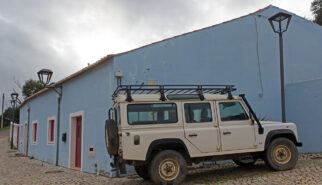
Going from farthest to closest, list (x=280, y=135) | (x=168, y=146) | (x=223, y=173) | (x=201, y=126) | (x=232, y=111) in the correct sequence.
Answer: (x=223, y=173), (x=280, y=135), (x=232, y=111), (x=201, y=126), (x=168, y=146)

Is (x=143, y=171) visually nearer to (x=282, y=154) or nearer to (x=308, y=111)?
(x=282, y=154)

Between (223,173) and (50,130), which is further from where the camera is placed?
(50,130)

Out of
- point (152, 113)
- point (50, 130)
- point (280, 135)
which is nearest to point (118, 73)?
point (152, 113)

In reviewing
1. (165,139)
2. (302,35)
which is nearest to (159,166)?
(165,139)

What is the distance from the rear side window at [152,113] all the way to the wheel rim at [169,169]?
828 millimetres

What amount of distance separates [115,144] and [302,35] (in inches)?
350

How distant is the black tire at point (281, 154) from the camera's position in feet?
21.4

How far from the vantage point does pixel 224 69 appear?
31.6 ft

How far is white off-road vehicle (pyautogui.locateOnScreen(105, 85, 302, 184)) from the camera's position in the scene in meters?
5.74

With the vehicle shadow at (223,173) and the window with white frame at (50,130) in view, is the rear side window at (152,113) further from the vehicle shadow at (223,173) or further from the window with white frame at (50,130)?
the window with white frame at (50,130)

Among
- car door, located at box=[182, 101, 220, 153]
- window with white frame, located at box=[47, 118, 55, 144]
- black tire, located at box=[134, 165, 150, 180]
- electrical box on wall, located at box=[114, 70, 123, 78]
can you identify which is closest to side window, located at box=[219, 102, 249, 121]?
car door, located at box=[182, 101, 220, 153]

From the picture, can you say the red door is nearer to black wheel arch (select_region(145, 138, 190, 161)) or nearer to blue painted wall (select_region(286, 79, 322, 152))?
black wheel arch (select_region(145, 138, 190, 161))

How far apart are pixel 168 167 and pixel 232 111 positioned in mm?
1946

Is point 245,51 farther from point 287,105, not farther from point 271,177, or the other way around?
point 271,177
